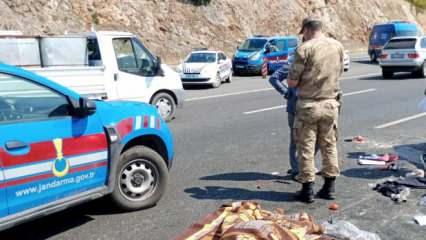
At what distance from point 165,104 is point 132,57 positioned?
4.46ft

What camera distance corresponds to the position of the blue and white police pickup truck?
448 centimetres

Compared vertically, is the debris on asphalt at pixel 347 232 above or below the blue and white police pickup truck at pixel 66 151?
below

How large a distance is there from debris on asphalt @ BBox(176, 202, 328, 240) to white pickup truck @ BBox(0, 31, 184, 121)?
18.6 ft

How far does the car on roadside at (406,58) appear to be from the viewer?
2136cm

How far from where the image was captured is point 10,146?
173 inches

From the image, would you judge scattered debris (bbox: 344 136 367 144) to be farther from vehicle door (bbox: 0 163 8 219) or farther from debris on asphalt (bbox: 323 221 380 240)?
vehicle door (bbox: 0 163 8 219)

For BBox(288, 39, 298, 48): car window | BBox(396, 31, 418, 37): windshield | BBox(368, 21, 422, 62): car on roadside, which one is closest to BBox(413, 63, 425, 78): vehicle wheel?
BBox(288, 39, 298, 48): car window

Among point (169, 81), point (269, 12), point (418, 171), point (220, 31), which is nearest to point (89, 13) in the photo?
point (220, 31)

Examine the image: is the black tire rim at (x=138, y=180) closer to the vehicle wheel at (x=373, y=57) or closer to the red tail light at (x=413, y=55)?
the red tail light at (x=413, y=55)

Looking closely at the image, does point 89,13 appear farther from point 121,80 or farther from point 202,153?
point 202,153

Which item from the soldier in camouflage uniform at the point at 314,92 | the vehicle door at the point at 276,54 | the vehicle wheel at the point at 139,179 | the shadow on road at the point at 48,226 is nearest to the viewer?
the shadow on road at the point at 48,226

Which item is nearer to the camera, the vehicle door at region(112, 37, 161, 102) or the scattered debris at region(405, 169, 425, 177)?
the scattered debris at region(405, 169, 425, 177)

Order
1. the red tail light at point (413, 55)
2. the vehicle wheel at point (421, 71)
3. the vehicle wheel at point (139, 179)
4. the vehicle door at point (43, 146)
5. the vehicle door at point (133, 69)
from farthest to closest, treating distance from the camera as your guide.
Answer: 1. the vehicle wheel at point (421, 71)
2. the red tail light at point (413, 55)
3. the vehicle door at point (133, 69)
4. the vehicle wheel at point (139, 179)
5. the vehicle door at point (43, 146)

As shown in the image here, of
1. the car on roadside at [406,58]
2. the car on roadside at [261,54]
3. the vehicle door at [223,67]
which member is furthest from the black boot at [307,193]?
the car on roadside at [261,54]
